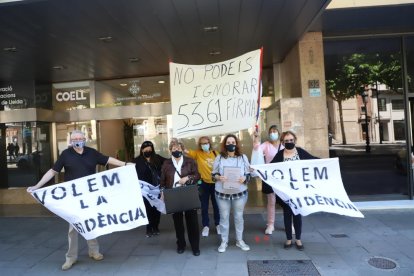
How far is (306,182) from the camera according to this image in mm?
5094

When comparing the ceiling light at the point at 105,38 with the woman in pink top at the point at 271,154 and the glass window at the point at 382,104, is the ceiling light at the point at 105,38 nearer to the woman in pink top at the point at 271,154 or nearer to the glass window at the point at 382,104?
the woman in pink top at the point at 271,154

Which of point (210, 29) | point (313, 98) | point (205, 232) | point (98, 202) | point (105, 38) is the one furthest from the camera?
point (313, 98)

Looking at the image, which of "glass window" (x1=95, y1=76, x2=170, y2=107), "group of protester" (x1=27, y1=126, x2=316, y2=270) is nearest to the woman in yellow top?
"group of protester" (x1=27, y1=126, x2=316, y2=270)

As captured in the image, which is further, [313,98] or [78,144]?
[313,98]

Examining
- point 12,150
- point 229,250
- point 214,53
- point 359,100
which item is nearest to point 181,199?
point 229,250

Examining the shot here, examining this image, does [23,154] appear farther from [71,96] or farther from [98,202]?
[98,202]

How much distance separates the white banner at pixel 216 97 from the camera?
5.26 m

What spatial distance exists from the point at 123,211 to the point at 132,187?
338 millimetres

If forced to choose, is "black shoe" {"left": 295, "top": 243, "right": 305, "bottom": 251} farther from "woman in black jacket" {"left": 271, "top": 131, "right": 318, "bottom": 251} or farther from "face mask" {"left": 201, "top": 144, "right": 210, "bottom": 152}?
"face mask" {"left": 201, "top": 144, "right": 210, "bottom": 152}

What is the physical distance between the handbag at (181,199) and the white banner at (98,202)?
37cm

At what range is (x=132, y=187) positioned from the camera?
4875mm

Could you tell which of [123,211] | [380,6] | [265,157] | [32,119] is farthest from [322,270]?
[32,119]

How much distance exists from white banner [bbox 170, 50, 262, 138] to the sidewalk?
1.83 metres

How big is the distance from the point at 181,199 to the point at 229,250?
1.14 meters
